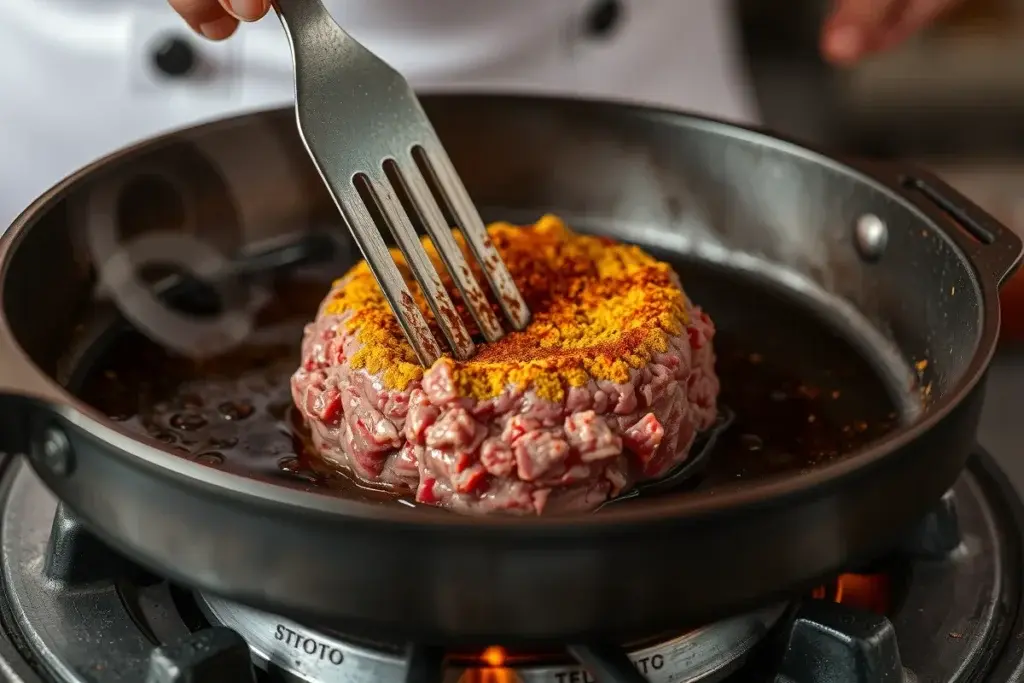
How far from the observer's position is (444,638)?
87 cm

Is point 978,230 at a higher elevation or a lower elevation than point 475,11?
lower

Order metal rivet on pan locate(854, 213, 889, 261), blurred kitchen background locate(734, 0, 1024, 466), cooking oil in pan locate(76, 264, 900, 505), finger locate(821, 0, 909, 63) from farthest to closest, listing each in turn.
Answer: blurred kitchen background locate(734, 0, 1024, 466) < finger locate(821, 0, 909, 63) < metal rivet on pan locate(854, 213, 889, 261) < cooking oil in pan locate(76, 264, 900, 505)

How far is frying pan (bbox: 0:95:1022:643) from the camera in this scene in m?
0.83

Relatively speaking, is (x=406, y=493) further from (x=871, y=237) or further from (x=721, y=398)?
(x=871, y=237)

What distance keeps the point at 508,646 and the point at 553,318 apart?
494 millimetres

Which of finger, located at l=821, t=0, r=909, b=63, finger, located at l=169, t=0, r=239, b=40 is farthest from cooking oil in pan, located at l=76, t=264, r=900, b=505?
finger, located at l=821, t=0, r=909, b=63

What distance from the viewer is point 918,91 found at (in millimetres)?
3350

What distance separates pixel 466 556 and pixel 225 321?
2.61 ft

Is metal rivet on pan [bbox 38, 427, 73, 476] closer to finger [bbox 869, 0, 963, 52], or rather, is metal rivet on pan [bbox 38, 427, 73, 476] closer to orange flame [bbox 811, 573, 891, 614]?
orange flame [bbox 811, 573, 891, 614]

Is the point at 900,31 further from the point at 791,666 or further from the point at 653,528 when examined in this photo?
the point at 653,528

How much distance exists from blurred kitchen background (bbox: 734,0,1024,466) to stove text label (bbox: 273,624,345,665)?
2593mm

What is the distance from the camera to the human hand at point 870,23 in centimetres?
187

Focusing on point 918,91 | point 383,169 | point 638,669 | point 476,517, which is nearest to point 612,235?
point 383,169

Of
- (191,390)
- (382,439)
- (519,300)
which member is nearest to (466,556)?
(382,439)
